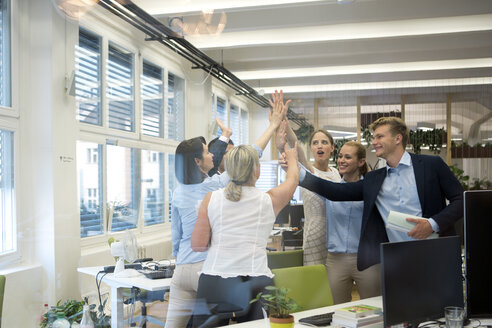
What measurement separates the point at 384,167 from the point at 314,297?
0.81m

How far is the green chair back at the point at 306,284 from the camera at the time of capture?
1951 mm

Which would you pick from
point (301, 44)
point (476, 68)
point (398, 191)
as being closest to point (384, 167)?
point (398, 191)

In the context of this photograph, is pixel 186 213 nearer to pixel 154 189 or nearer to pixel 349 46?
pixel 154 189

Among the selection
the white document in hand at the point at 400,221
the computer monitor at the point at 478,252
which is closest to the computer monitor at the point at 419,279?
the computer monitor at the point at 478,252

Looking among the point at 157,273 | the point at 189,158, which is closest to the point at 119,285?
the point at 157,273

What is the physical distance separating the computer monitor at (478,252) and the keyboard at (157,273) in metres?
1.62

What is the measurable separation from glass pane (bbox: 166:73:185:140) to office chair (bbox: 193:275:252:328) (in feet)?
2.72

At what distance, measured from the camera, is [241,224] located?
188 cm

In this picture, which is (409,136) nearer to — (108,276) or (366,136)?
(366,136)

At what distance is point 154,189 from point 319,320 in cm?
132

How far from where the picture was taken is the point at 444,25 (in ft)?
10.3

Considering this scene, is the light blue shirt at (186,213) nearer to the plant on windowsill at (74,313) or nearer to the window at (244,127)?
the window at (244,127)

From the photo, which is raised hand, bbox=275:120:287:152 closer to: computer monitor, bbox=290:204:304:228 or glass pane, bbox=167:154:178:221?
computer monitor, bbox=290:204:304:228

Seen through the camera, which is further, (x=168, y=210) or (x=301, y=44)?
(x=301, y=44)
